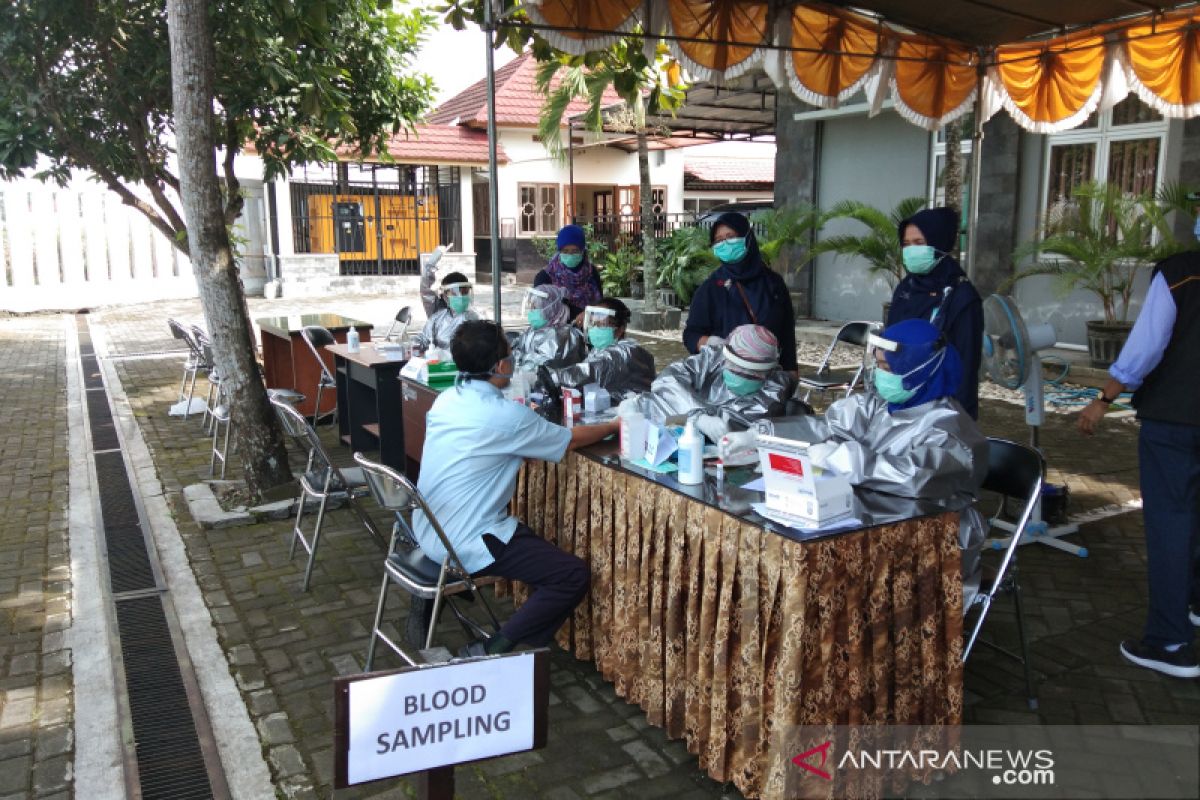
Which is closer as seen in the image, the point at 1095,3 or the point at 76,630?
the point at 76,630

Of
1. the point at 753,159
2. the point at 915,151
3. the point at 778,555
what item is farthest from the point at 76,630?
the point at 753,159

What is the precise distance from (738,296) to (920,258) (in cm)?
100

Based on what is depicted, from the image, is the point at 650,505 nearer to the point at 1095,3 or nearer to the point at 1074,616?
the point at 1074,616

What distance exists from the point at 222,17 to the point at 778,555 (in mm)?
7269

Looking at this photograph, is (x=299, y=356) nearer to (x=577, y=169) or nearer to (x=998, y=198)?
(x=998, y=198)

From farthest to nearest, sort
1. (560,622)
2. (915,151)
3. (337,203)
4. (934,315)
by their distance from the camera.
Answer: (337,203)
(915,151)
(934,315)
(560,622)

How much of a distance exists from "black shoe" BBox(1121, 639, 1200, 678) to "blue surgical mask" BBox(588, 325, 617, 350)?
106 inches

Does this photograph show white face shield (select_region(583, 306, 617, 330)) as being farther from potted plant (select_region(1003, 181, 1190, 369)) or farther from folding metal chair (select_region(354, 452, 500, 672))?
potted plant (select_region(1003, 181, 1190, 369))

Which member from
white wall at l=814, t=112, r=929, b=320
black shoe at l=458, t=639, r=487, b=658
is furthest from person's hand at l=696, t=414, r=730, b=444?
white wall at l=814, t=112, r=929, b=320

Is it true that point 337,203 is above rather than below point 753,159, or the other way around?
below

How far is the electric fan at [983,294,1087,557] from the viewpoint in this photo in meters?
4.48

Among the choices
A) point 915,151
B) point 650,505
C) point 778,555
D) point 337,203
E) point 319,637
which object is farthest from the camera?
point 337,203

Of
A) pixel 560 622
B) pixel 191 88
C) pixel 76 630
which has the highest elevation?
pixel 191 88

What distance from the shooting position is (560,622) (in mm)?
3266
